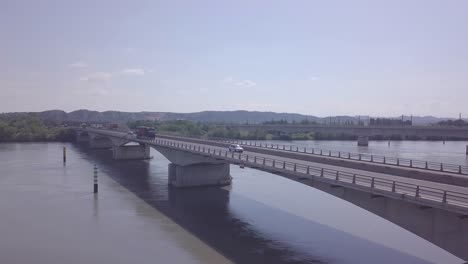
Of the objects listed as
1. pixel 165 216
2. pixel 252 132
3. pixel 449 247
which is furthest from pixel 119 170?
pixel 252 132

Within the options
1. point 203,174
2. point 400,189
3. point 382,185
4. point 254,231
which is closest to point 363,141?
point 203,174

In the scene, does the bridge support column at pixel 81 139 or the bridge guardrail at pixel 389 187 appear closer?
the bridge guardrail at pixel 389 187

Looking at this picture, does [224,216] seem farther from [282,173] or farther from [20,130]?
[20,130]

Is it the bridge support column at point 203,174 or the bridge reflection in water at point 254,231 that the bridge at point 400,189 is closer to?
the bridge support column at point 203,174

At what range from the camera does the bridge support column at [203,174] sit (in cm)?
5375

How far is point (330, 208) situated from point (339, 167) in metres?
4.77

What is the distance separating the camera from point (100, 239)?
3097 centimetres

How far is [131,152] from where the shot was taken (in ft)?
294

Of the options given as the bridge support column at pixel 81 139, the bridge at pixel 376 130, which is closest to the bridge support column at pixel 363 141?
the bridge at pixel 376 130

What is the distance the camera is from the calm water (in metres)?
27.3

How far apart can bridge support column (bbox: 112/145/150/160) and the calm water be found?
33.5 metres

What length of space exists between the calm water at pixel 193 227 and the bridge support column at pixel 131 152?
3350cm

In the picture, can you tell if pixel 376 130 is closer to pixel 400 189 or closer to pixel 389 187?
pixel 389 187

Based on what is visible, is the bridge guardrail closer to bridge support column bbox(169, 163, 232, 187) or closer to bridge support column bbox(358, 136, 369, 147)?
bridge support column bbox(169, 163, 232, 187)
